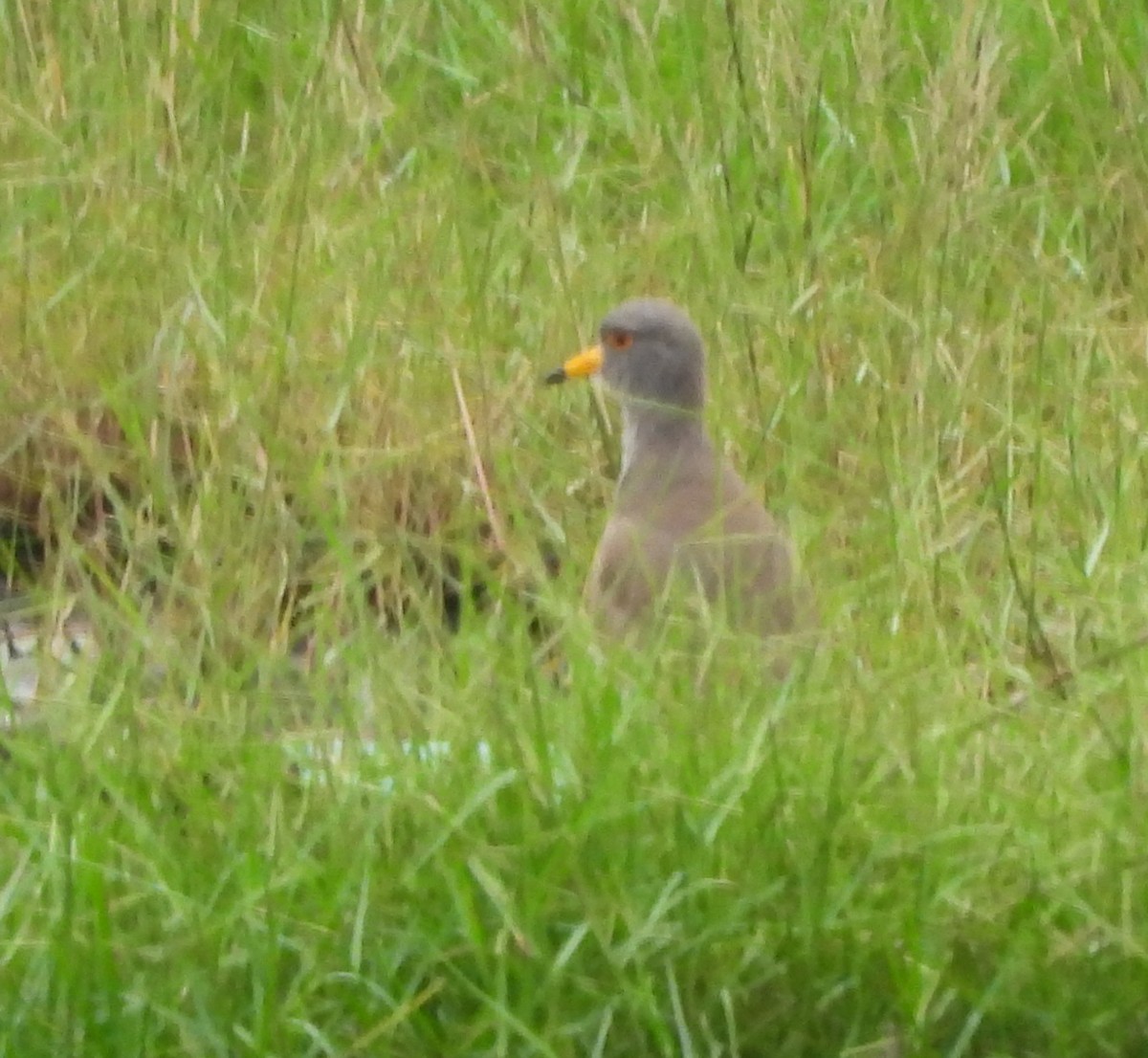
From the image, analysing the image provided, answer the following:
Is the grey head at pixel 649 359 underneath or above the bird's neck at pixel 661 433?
above

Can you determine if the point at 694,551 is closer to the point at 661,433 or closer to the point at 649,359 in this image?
the point at 661,433

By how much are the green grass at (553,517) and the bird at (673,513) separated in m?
0.10

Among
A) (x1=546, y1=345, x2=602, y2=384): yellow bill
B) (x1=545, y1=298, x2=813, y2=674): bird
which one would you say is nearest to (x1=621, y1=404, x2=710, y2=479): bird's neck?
(x1=545, y1=298, x2=813, y2=674): bird

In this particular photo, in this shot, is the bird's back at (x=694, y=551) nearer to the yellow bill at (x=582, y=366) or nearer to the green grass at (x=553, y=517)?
the green grass at (x=553, y=517)

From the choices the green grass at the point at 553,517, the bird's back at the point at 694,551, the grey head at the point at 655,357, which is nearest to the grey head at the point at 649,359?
the grey head at the point at 655,357

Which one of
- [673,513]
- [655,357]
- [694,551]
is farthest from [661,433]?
[694,551]

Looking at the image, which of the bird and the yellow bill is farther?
the yellow bill

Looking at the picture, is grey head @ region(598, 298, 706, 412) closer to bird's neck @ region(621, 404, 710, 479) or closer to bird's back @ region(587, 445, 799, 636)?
bird's neck @ region(621, 404, 710, 479)

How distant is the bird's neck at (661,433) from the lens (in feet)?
15.5

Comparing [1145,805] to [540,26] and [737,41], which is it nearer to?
[737,41]

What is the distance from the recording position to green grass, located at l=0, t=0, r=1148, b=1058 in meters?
3.15

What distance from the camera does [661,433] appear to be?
4.78m

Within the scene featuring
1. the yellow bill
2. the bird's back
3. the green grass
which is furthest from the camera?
the yellow bill

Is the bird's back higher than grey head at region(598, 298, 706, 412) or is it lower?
lower
